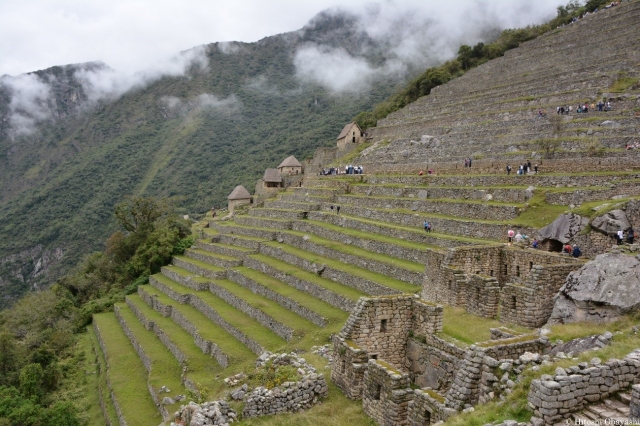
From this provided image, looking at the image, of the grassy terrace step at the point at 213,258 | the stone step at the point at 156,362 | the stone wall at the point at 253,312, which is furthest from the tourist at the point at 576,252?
the grassy terrace step at the point at 213,258

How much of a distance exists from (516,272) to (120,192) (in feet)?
283

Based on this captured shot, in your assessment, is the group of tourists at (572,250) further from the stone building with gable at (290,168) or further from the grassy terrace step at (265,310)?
the stone building with gable at (290,168)

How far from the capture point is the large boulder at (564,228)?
41.8ft

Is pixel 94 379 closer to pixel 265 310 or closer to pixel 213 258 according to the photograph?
pixel 213 258

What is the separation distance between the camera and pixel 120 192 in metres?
87.2

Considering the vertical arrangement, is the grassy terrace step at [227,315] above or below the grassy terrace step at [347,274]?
below

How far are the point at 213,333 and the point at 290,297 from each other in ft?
11.8

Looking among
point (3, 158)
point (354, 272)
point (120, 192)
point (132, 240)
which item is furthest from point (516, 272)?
point (3, 158)

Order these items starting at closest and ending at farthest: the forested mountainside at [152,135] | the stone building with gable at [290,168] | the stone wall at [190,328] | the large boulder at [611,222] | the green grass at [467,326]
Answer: the green grass at [467,326]
the large boulder at [611,222]
the stone wall at [190,328]
the stone building with gable at [290,168]
the forested mountainside at [152,135]

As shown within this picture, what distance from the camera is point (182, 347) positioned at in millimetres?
19359

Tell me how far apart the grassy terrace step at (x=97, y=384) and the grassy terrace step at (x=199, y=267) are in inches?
258

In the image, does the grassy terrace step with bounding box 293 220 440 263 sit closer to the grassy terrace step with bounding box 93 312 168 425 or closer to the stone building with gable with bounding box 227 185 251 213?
the grassy terrace step with bounding box 93 312 168 425

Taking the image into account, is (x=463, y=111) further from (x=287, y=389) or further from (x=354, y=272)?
(x=287, y=389)

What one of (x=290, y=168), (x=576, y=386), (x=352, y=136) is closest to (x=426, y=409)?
(x=576, y=386)
